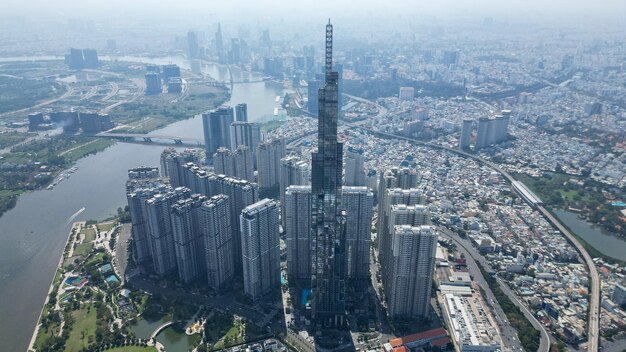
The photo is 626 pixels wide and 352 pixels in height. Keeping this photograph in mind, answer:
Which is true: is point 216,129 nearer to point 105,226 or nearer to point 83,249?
point 105,226

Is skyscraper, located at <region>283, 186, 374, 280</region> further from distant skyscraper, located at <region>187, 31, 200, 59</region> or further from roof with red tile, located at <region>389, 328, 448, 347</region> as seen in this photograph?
distant skyscraper, located at <region>187, 31, 200, 59</region>

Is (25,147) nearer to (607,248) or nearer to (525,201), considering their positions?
(525,201)

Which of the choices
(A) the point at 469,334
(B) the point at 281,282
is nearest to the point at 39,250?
(B) the point at 281,282

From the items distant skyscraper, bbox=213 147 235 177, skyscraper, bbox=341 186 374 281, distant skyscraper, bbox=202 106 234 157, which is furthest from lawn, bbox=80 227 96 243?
skyscraper, bbox=341 186 374 281

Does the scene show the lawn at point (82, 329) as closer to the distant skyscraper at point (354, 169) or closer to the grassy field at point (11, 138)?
the distant skyscraper at point (354, 169)

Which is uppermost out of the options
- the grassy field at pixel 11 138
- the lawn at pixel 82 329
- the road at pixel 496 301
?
the grassy field at pixel 11 138

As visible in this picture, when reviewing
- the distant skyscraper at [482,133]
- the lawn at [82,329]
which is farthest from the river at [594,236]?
the lawn at [82,329]
